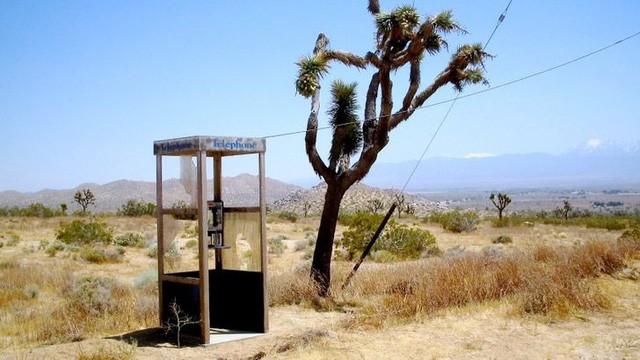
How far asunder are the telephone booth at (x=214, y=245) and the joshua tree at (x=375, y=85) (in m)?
2.63

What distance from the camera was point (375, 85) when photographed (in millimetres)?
12836

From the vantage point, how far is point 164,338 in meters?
8.86

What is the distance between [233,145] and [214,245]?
1.64 meters

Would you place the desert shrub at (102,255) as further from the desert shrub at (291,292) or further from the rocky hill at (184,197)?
the rocky hill at (184,197)

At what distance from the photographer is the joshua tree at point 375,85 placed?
12.3 m

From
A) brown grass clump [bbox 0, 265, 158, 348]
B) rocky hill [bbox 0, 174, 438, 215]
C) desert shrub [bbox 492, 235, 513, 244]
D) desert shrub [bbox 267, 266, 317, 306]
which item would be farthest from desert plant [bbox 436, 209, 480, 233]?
desert shrub [bbox 267, 266, 317, 306]

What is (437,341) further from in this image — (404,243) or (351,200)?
(351,200)

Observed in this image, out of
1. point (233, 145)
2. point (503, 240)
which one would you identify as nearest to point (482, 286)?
point (233, 145)

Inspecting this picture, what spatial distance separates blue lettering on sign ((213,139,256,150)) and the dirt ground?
274 centimetres

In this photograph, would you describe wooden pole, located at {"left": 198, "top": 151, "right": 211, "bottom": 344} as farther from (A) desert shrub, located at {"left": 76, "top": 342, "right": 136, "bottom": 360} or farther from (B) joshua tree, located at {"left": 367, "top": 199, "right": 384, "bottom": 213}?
(B) joshua tree, located at {"left": 367, "top": 199, "right": 384, "bottom": 213}

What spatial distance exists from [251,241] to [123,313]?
2.66 m

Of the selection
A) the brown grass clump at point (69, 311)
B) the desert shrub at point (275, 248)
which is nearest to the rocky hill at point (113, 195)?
the desert shrub at point (275, 248)

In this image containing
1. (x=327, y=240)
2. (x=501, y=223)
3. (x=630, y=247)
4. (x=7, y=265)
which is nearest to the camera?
(x=327, y=240)

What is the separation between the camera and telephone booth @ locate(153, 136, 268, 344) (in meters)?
8.51
